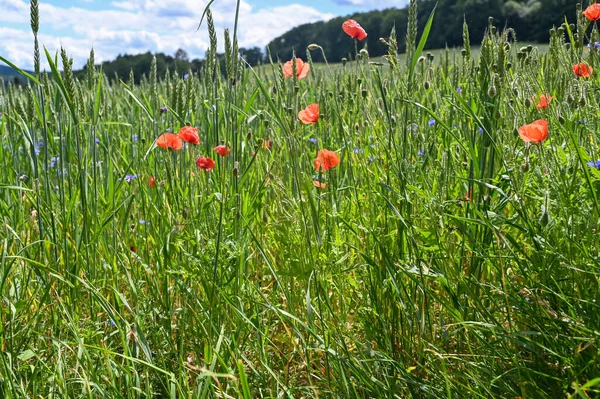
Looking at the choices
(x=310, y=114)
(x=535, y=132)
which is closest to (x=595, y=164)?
(x=535, y=132)

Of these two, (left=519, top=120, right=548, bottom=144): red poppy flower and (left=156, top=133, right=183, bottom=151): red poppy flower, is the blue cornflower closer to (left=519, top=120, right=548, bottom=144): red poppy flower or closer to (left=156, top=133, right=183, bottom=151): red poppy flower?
(left=519, top=120, right=548, bottom=144): red poppy flower

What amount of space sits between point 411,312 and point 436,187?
1.46 feet

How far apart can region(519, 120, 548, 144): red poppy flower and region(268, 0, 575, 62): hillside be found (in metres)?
5.29

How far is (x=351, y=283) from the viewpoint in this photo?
1.48 metres

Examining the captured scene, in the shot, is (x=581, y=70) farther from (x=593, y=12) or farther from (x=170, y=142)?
(x=170, y=142)

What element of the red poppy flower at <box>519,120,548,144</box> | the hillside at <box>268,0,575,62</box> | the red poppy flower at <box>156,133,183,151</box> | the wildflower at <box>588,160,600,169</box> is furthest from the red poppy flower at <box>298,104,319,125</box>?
the hillside at <box>268,0,575,62</box>

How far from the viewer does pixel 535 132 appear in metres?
1.27

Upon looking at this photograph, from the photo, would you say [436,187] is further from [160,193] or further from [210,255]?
[160,193]

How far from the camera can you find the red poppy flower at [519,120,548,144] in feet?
4.14

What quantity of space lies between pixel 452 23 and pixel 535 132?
716 inches

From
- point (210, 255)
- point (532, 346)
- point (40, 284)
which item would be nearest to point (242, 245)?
point (210, 255)

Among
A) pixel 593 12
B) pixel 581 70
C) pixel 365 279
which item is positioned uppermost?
pixel 593 12

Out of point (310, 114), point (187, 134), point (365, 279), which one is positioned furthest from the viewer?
point (310, 114)

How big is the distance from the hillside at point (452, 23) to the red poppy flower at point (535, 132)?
5.29m
